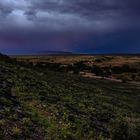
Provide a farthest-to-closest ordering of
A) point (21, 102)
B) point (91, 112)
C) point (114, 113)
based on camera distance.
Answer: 1. point (114, 113)
2. point (91, 112)
3. point (21, 102)

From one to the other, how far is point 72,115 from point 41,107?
6.81 feet

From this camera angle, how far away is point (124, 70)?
120 metres

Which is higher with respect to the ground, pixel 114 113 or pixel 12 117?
pixel 12 117

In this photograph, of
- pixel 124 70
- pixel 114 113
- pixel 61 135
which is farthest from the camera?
pixel 124 70

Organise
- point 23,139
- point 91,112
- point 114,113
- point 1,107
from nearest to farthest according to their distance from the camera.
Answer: point 23,139 → point 1,107 → point 91,112 → point 114,113

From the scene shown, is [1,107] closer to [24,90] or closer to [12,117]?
[12,117]

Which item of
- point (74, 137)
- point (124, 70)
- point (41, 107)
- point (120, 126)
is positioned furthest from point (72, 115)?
point (124, 70)

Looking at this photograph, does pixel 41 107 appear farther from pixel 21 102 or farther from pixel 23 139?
pixel 23 139

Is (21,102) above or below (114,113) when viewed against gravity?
above

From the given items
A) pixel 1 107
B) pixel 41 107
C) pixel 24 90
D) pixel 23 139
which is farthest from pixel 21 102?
pixel 23 139

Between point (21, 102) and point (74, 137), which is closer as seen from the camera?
point (74, 137)

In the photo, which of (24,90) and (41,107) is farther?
(24,90)

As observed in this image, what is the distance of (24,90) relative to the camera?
92.4ft

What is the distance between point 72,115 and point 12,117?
5.73m
